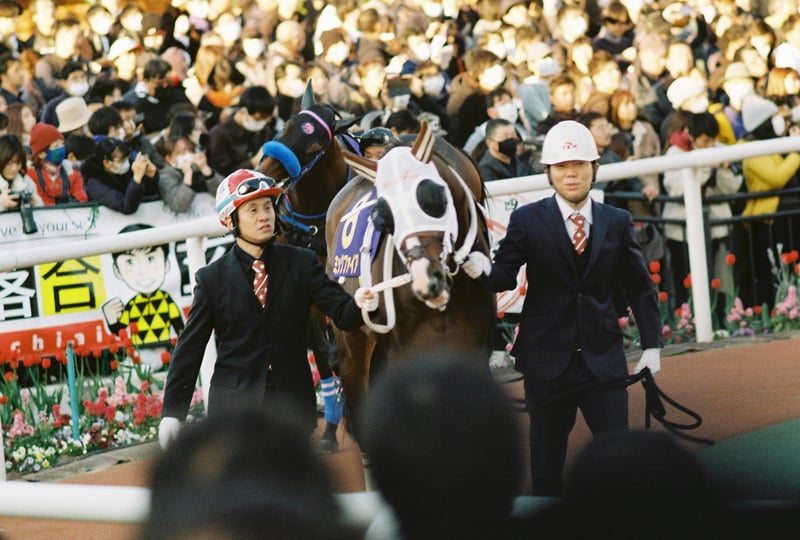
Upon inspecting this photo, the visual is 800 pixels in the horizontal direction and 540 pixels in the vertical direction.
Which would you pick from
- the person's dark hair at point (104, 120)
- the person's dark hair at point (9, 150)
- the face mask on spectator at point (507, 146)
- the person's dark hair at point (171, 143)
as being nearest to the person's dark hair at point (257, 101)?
the person's dark hair at point (171, 143)

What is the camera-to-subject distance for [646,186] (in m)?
8.22

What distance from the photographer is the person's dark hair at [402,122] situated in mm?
7879

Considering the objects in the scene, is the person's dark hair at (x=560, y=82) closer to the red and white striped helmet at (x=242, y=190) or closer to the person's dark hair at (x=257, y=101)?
the person's dark hair at (x=257, y=101)

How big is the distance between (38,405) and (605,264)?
11.7ft

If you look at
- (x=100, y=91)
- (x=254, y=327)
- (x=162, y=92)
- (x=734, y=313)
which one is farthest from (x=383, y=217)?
(x=162, y=92)

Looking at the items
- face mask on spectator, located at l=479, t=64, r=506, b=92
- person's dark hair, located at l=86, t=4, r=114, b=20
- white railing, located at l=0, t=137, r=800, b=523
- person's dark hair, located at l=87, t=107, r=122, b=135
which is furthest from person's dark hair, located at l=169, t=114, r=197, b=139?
person's dark hair, located at l=86, t=4, r=114, b=20

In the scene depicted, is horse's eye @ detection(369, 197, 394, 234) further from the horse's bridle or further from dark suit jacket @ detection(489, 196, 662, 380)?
the horse's bridle

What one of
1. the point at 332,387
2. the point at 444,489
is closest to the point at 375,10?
the point at 332,387

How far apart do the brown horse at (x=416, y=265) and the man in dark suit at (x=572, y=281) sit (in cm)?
18

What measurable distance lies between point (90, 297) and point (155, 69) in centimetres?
308

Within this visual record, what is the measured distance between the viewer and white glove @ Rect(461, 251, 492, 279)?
4406 millimetres

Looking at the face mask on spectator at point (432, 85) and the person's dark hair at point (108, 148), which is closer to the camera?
the person's dark hair at point (108, 148)

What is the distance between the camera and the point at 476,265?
4406 millimetres

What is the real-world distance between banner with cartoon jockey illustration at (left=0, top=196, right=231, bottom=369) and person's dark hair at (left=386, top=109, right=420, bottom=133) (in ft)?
4.48
